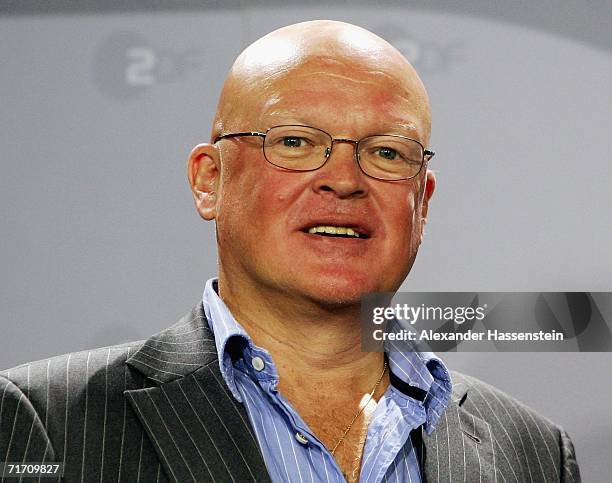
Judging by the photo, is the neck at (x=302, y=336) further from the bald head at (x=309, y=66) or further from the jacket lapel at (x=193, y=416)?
the bald head at (x=309, y=66)

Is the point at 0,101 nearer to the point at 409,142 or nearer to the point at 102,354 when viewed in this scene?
the point at 102,354

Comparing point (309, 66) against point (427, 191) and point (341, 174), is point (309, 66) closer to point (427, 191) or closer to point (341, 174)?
point (341, 174)

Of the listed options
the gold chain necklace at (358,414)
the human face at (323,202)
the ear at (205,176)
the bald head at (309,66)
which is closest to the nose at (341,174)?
the human face at (323,202)

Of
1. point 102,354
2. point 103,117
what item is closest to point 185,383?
point 102,354

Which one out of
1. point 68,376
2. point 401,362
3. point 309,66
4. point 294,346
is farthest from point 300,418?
point 309,66

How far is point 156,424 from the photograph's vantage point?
1588mm

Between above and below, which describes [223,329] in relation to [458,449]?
above

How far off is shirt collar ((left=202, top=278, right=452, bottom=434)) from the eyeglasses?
281mm

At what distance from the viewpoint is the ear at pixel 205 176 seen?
186cm

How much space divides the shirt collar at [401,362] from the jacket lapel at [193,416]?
0.02m

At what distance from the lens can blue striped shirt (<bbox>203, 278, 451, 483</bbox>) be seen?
1651mm
